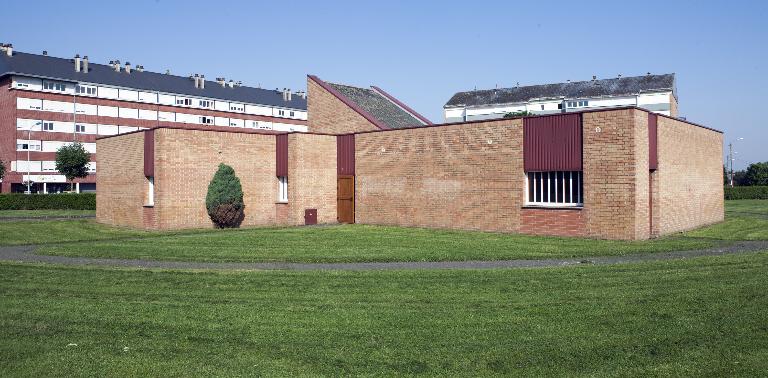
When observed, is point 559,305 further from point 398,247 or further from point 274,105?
point 274,105

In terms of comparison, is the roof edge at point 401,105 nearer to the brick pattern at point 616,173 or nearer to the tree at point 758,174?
the brick pattern at point 616,173

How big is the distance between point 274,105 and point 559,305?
3710 inches

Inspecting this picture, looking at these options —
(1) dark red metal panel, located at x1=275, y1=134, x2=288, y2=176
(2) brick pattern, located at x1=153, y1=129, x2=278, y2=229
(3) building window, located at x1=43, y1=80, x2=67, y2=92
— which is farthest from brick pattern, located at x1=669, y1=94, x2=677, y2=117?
(3) building window, located at x1=43, y1=80, x2=67, y2=92

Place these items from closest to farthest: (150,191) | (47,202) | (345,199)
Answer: (150,191), (345,199), (47,202)

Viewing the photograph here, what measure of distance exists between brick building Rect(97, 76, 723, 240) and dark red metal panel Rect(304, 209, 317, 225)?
72 mm

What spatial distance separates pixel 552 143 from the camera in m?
23.9

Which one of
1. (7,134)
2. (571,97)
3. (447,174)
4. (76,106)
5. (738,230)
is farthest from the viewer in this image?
(571,97)

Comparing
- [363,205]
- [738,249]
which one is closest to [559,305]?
[738,249]

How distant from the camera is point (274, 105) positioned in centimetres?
10125

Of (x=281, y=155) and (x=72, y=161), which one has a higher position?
(x=72, y=161)

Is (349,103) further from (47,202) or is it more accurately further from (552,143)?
(47,202)

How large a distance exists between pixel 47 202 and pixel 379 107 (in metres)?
27.4

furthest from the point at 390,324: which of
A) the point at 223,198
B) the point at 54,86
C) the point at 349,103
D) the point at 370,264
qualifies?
the point at 54,86

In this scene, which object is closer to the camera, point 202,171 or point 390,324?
point 390,324
